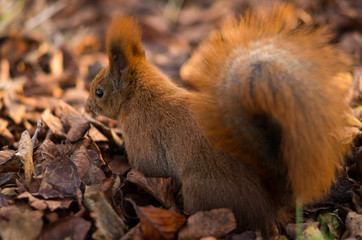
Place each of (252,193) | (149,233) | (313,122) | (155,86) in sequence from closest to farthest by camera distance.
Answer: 1. (313,122)
2. (149,233)
3. (252,193)
4. (155,86)

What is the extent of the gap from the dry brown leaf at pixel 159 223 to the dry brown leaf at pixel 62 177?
18.3 inches

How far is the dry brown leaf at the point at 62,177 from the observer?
2266mm

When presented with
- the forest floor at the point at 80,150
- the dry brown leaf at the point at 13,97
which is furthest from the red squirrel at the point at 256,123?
the dry brown leaf at the point at 13,97

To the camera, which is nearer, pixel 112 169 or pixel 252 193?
pixel 252 193

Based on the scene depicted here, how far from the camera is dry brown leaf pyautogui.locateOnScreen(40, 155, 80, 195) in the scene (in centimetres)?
227

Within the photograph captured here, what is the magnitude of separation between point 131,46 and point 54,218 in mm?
1233

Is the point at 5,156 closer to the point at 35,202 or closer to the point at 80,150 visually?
the point at 80,150

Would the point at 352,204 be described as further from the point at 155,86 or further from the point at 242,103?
the point at 155,86

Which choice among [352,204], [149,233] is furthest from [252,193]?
[352,204]

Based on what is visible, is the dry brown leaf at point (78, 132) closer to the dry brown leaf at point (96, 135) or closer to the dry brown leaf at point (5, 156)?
the dry brown leaf at point (96, 135)

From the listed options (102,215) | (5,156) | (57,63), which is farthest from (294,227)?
(57,63)

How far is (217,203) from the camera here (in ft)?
7.30

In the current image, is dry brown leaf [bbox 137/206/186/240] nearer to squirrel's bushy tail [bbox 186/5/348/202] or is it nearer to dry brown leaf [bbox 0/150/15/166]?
squirrel's bushy tail [bbox 186/5/348/202]

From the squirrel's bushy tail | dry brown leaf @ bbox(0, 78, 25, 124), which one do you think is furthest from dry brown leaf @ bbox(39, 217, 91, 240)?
dry brown leaf @ bbox(0, 78, 25, 124)
